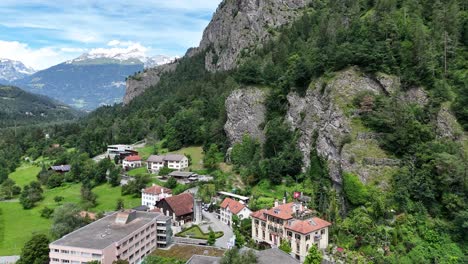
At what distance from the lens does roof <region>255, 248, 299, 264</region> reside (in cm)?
4256

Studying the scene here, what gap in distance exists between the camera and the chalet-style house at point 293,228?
4941 cm

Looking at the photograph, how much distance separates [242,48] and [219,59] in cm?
1912

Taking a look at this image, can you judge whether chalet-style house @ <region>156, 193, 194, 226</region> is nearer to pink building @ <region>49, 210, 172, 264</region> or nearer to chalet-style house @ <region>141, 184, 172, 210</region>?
chalet-style house @ <region>141, 184, 172, 210</region>

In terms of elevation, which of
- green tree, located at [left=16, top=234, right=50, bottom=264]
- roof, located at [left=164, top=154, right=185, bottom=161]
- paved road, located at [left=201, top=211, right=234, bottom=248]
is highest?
roof, located at [left=164, top=154, right=185, bottom=161]

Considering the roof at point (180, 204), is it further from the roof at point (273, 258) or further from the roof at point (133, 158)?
the roof at point (133, 158)

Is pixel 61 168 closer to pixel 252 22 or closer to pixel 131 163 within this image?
pixel 131 163

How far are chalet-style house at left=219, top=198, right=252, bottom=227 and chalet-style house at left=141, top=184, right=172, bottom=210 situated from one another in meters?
12.7

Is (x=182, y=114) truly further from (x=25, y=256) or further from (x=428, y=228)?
(x=428, y=228)

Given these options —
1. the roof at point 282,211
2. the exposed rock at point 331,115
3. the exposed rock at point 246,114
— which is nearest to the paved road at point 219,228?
the roof at point 282,211

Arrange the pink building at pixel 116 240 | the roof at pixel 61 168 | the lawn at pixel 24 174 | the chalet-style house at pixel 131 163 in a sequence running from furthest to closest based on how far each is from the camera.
Answer: the lawn at pixel 24 174, the roof at pixel 61 168, the chalet-style house at pixel 131 163, the pink building at pixel 116 240

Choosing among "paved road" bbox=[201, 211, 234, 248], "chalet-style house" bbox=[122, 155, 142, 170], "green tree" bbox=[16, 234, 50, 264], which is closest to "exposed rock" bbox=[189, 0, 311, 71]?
"chalet-style house" bbox=[122, 155, 142, 170]

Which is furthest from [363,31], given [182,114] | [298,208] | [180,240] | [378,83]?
[182,114]

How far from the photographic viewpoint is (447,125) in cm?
5806

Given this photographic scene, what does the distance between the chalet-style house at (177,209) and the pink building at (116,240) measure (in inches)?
210
